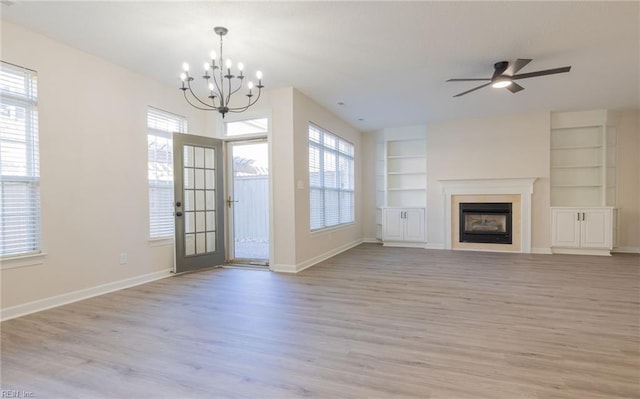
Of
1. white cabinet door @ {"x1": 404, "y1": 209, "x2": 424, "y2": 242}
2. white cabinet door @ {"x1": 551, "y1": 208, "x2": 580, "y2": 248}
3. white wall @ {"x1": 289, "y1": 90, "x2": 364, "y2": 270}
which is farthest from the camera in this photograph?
white cabinet door @ {"x1": 404, "y1": 209, "x2": 424, "y2": 242}

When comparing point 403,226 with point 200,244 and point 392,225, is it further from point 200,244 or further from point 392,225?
point 200,244

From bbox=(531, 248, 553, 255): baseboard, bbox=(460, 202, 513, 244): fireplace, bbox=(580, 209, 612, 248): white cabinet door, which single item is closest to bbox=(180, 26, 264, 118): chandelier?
bbox=(460, 202, 513, 244): fireplace

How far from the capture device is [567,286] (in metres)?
3.98

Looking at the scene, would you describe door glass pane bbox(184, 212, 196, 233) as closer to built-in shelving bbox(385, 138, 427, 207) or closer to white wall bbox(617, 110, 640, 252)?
built-in shelving bbox(385, 138, 427, 207)

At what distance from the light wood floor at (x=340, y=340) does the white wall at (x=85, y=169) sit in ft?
1.21

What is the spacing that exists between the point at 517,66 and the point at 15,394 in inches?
201

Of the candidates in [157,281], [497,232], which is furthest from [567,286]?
[157,281]

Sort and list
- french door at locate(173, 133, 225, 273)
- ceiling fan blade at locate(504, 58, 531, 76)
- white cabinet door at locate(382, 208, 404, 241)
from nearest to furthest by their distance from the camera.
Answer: ceiling fan blade at locate(504, 58, 531, 76)
french door at locate(173, 133, 225, 273)
white cabinet door at locate(382, 208, 404, 241)

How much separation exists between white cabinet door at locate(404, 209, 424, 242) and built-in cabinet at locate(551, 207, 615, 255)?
248 cm

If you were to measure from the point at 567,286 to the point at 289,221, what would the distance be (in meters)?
3.72

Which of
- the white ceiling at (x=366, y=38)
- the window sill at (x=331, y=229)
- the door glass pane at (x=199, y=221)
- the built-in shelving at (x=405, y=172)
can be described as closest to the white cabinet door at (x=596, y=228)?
the white ceiling at (x=366, y=38)

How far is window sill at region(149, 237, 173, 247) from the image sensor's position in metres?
4.52

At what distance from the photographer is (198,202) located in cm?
510

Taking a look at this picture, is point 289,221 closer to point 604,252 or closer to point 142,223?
point 142,223
